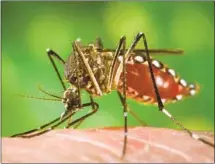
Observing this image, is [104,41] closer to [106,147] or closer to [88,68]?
[88,68]

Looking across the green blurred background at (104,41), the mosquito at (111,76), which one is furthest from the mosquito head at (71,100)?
the green blurred background at (104,41)

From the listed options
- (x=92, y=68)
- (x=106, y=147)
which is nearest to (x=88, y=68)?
(x=92, y=68)

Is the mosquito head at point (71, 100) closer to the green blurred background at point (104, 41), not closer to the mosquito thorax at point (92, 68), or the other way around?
the mosquito thorax at point (92, 68)

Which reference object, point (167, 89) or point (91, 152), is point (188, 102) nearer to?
point (167, 89)

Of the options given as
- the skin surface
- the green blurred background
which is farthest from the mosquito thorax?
the green blurred background

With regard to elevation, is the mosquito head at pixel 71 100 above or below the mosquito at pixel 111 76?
below

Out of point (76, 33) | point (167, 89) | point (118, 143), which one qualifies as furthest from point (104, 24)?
point (118, 143)
